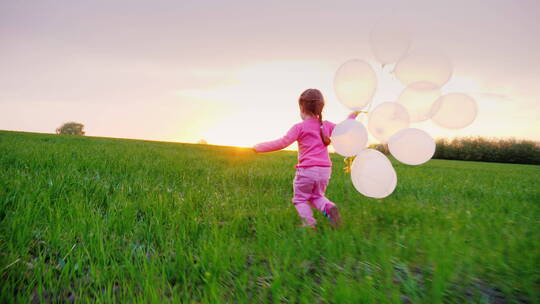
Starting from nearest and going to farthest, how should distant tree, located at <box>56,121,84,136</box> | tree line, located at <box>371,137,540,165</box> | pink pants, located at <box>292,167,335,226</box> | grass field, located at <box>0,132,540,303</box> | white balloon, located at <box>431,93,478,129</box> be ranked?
grass field, located at <box>0,132,540,303</box> < white balloon, located at <box>431,93,478,129</box> < pink pants, located at <box>292,167,335,226</box> < tree line, located at <box>371,137,540,165</box> < distant tree, located at <box>56,121,84,136</box>

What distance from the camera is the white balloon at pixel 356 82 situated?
314 centimetres

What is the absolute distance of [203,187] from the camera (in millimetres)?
4648

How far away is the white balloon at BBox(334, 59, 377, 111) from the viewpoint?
3139 mm

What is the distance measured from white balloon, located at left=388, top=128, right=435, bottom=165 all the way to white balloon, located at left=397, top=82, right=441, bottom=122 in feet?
0.70

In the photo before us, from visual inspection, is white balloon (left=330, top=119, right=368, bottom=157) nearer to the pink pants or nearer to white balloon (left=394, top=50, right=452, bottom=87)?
the pink pants

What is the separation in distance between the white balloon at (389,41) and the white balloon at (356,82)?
0.83 ft

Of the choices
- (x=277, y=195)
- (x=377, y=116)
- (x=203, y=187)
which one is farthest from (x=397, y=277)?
(x=203, y=187)

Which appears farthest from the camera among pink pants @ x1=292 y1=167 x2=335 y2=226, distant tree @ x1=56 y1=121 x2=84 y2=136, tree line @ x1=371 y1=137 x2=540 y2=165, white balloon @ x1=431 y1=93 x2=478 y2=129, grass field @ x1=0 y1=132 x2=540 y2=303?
distant tree @ x1=56 y1=121 x2=84 y2=136

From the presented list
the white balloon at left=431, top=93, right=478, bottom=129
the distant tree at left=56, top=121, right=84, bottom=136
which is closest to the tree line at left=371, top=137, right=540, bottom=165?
the white balloon at left=431, top=93, right=478, bottom=129

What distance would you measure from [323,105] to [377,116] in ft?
1.95

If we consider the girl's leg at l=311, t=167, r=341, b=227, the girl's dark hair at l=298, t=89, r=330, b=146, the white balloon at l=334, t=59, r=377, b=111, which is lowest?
the girl's leg at l=311, t=167, r=341, b=227

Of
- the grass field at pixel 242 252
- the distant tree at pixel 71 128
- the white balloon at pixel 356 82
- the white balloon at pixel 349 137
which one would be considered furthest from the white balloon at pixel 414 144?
the distant tree at pixel 71 128

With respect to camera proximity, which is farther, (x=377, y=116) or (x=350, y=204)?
(x=350, y=204)

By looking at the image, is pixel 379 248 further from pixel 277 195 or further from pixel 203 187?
Result: pixel 203 187
